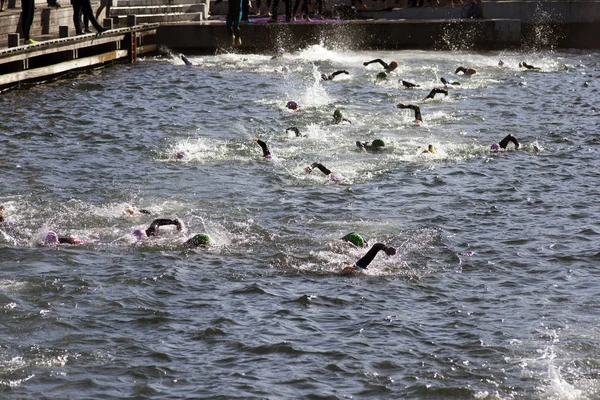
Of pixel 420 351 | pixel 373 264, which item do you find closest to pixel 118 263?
pixel 373 264

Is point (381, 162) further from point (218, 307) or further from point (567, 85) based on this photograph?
point (567, 85)

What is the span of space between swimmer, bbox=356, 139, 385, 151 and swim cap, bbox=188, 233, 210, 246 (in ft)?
25.4

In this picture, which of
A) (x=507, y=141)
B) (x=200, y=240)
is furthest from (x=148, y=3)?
(x=200, y=240)

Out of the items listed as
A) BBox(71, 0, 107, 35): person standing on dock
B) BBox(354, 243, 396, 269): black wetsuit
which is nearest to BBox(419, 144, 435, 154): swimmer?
BBox(354, 243, 396, 269): black wetsuit

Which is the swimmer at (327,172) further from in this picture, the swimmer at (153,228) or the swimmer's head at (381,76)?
the swimmer's head at (381,76)

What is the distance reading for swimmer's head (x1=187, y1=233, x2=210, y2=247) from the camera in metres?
15.2

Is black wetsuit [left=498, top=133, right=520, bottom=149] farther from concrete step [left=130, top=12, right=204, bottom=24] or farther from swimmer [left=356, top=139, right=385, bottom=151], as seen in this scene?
concrete step [left=130, top=12, right=204, bottom=24]

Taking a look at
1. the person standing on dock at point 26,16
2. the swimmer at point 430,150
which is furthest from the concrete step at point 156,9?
the swimmer at point 430,150

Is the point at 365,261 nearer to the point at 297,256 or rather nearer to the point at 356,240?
the point at 356,240

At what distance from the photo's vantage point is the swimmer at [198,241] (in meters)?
15.2

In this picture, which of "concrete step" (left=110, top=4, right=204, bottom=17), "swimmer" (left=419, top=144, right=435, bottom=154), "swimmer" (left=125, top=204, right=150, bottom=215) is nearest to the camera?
"swimmer" (left=125, top=204, right=150, bottom=215)

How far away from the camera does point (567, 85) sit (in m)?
33.4

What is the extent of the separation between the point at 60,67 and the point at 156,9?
10.2m

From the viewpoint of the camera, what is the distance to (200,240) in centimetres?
1521
